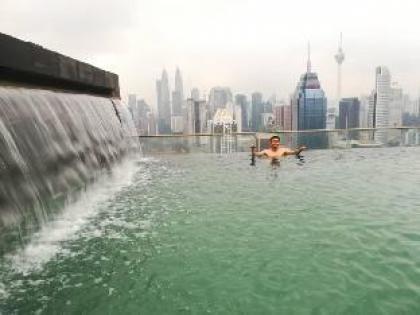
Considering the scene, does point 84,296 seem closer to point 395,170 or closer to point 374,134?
point 395,170

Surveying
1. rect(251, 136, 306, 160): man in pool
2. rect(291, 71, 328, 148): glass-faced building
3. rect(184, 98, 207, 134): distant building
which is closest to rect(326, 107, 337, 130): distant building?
rect(291, 71, 328, 148): glass-faced building

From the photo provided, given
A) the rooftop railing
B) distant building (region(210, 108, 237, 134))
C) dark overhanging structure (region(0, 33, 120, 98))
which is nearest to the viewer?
dark overhanging structure (region(0, 33, 120, 98))

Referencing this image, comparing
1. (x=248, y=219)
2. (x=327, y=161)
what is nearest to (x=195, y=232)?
(x=248, y=219)

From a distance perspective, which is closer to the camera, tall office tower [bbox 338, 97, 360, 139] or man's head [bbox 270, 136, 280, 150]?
man's head [bbox 270, 136, 280, 150]

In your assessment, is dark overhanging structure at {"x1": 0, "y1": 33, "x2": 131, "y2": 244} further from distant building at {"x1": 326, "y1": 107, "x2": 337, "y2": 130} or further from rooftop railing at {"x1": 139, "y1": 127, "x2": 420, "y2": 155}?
distant building at {"x1": 326, "y1": 107, "x2": 337, "y2": 130}

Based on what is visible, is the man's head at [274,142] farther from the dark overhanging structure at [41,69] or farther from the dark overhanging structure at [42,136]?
the dark overhanging structure at [41,69]

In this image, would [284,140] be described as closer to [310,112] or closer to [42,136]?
[42,136]
